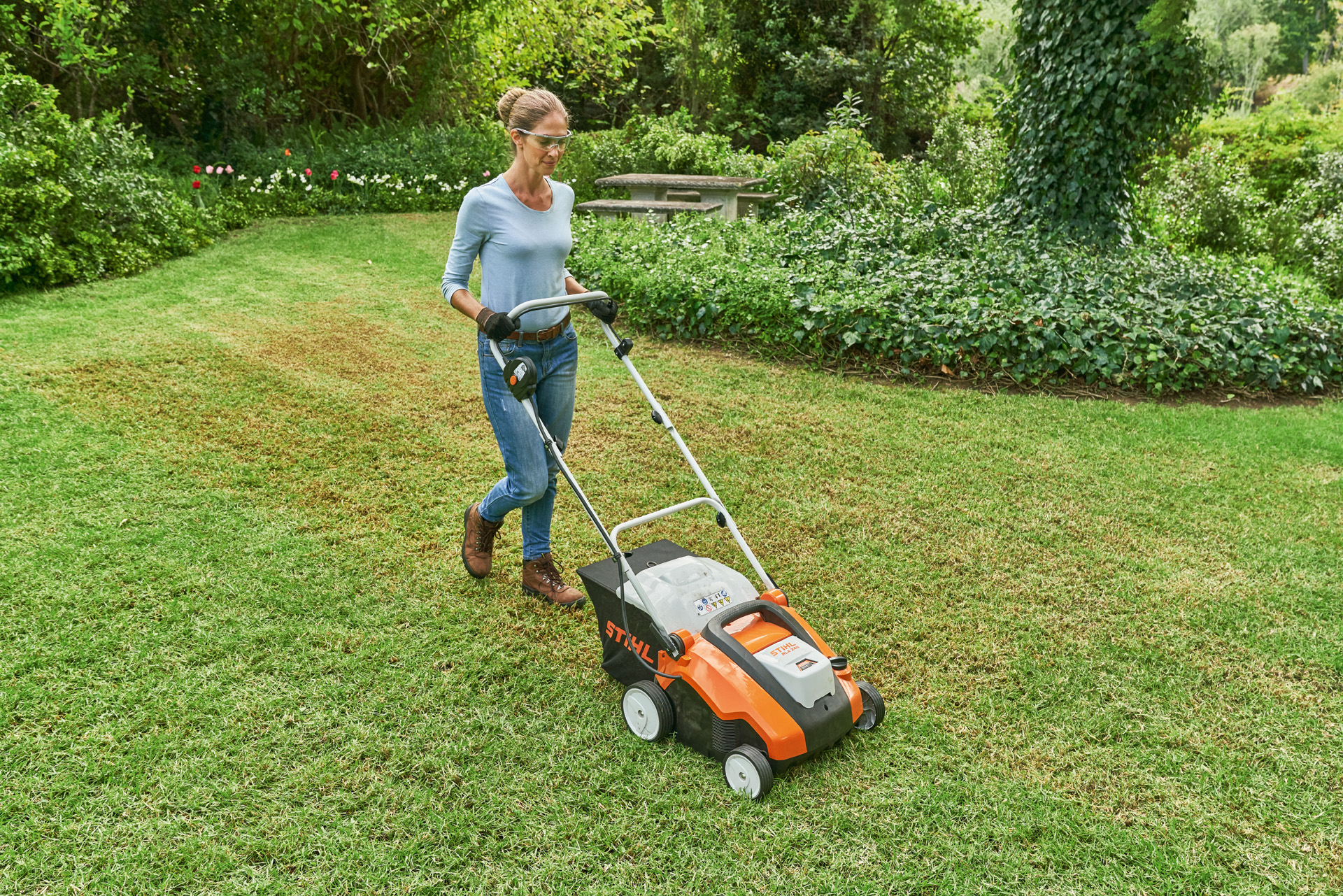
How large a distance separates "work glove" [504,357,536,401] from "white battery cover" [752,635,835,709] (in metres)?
1.07

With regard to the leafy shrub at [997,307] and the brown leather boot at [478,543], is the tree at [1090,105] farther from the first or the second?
the brown leather boot at [478,543]

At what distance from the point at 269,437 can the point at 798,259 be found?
4500mm

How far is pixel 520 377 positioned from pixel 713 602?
36.0 inches

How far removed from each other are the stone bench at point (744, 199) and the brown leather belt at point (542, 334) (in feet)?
25.2

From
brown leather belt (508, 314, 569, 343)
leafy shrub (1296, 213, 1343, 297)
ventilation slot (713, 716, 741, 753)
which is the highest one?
brown leather belt (508, 314, 569, 343)

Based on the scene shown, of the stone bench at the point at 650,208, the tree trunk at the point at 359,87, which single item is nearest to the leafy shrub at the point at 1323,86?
the stone bench at the point at 650,208

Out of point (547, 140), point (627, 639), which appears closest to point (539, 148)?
point (547, 140)

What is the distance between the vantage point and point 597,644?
313 centimetres

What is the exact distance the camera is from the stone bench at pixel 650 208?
948cm

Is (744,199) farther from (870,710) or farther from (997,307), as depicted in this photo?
(870,710)

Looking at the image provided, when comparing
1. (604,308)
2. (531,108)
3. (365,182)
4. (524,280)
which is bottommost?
(365,182)

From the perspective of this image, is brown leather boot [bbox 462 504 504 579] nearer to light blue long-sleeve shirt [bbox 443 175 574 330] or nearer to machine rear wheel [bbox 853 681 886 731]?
light blue long-sleeve shirt [bbox 443 175 574 330]

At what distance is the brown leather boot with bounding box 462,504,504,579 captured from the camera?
3.40m

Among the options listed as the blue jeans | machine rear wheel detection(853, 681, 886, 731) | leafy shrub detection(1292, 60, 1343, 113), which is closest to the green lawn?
machine rear wheel detection(853, 681, 886, 731)
